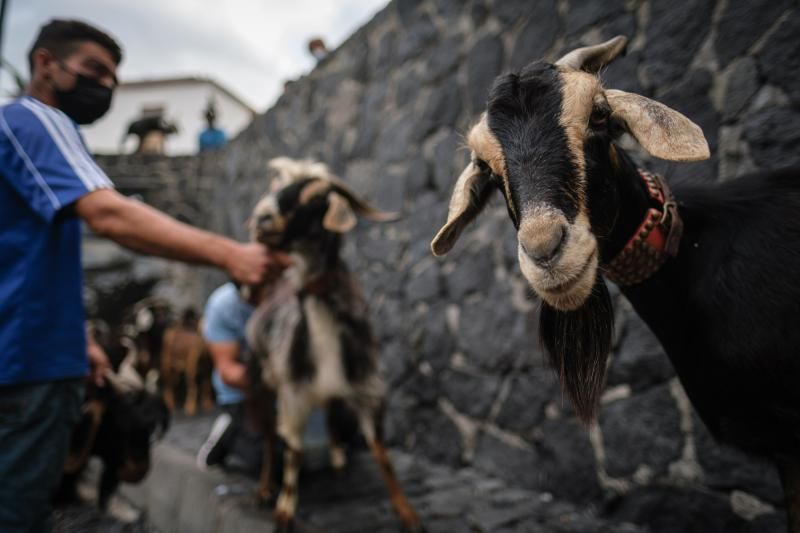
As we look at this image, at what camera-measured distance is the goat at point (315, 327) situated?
8.82 ft

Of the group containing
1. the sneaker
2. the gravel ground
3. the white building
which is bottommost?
the gravel ground

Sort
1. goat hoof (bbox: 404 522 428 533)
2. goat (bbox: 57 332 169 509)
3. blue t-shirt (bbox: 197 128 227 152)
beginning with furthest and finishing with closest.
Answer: blue t-shirt (bbox: 197 128 227 152)
goat (bbox: 57 332 169 509)
goat hoof (bbox: 404 522 428 533)

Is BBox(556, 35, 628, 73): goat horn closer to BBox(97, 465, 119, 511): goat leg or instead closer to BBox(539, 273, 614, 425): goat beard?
BBox(539, 273, 614, 425): goat beard

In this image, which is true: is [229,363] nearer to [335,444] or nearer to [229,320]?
[229,320]

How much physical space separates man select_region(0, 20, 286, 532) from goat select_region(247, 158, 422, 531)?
2.77ft

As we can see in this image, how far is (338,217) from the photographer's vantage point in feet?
8.75

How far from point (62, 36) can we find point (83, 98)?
0.82 ft

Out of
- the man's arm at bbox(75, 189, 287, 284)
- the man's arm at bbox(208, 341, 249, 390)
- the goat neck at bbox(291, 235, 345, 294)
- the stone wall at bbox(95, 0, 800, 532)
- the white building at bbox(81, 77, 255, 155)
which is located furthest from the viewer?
the white building at bbox(81, 77, 255, 155)

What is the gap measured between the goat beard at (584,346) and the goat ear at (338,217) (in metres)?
1.40

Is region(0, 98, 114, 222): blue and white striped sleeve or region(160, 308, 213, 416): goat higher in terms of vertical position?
region(0, 98, 114, 222): blue and white striped sleeve

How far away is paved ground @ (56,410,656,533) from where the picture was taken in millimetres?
2527

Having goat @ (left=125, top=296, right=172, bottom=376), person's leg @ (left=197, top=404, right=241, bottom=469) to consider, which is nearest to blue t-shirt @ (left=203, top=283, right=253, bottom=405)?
person's leg @ (left=197, top=404, right=241, bottom=469)

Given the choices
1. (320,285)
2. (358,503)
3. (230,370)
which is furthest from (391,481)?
(230,370)

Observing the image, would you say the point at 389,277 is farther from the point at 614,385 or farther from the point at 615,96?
the point at 615,96
